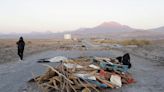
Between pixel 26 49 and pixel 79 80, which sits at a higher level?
pixel 79 80

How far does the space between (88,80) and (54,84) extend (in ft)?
4.98

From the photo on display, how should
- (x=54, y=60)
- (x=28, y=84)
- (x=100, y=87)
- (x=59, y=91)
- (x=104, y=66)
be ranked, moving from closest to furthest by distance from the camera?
(x=59, y=91) < (x=100, y=87) < (x=28, y=84) < (x=104, y=66) < (x=54, y=60)

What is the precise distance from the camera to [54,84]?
1254 centimetres

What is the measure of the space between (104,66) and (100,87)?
3.53 meters

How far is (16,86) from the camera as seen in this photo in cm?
1360

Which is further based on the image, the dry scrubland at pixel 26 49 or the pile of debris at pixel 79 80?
the dry scrubland at pixel 26 49

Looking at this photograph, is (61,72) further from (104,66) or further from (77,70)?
(104,66)

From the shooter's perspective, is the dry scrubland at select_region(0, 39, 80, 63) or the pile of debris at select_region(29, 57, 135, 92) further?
the dry scrubland at select_region(0, 39, 80, 63)

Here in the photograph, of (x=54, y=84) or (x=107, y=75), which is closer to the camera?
(x=54, y=84)

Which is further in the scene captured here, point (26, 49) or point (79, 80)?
point (26, 49)

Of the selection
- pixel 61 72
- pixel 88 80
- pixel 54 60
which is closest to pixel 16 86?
pixel 61 72

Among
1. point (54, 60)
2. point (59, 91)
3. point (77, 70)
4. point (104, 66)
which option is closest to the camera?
point (59, 91)

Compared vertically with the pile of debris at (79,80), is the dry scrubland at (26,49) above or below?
below

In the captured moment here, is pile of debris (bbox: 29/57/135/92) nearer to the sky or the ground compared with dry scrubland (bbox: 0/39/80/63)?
nearer to the sky
